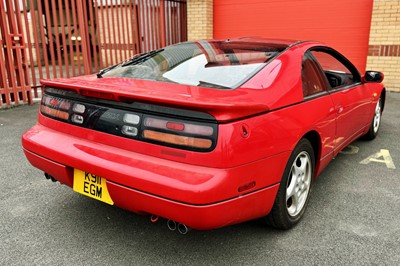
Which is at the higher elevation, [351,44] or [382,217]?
[351,44]

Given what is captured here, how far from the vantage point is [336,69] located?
3945 millimetres

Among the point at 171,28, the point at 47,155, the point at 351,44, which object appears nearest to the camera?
the point at 47,155

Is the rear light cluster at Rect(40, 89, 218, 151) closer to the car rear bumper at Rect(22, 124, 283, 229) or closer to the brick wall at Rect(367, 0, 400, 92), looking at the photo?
the car rear bumper at Rect(22, 124, 283, 229)

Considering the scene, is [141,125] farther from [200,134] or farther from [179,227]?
[179,227]

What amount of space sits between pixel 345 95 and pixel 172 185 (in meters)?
2.12

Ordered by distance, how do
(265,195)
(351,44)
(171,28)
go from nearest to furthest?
(265,195), (351,44), (171,28)

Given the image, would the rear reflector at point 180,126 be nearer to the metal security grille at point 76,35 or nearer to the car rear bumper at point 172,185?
the car rear bumper at point 172,185

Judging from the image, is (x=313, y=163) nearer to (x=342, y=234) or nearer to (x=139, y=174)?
(x=342, y=234)

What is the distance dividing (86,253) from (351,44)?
777 cm

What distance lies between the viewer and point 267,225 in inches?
100

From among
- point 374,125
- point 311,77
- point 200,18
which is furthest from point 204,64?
point 200,18

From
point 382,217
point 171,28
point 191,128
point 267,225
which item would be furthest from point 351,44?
point 191,128

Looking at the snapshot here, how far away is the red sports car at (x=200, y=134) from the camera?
192 cm

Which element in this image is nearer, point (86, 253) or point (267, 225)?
point (86, 253)
